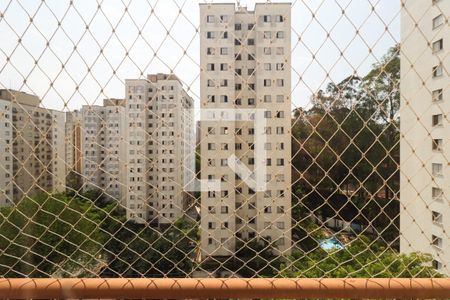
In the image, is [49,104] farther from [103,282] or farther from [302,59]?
[302,59]

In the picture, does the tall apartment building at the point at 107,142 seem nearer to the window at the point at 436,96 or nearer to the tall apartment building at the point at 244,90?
the tall apartment building at the point at 244,90

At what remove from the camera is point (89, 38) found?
1028 mm

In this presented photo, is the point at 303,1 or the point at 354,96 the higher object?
the point at 303,1

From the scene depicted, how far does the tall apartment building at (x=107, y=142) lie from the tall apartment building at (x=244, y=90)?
0.34 metres

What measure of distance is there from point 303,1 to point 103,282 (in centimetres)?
100

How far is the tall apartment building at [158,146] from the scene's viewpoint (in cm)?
126

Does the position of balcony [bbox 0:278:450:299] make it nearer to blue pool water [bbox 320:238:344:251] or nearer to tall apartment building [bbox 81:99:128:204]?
tall apartment building [bbox 81:99:128:204]

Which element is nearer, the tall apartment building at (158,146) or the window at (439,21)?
the tall apartment building at (158,146)

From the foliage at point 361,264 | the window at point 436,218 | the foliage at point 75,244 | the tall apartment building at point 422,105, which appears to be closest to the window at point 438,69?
the tall apartment building at point 422,105

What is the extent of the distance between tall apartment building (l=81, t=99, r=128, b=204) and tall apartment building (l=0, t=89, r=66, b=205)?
10 centimetres

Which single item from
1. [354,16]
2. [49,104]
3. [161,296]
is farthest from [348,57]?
[49,104]

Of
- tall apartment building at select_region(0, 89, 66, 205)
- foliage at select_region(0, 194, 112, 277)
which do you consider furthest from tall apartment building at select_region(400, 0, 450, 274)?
tall apartment building at select_region(0, 89, 66, 205)

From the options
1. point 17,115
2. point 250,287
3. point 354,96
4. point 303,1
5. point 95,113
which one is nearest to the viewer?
point 250,287

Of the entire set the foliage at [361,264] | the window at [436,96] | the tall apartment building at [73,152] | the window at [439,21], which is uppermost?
the window at [439,21]
